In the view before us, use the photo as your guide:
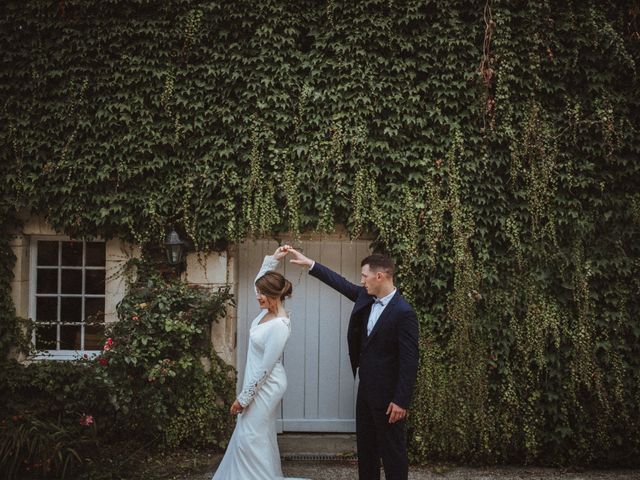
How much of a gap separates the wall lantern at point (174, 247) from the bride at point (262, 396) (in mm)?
1803

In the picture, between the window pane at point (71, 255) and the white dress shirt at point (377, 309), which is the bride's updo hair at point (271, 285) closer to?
the white dress shirt at point (377, 309)

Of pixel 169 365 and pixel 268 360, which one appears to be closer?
pixel 268 360

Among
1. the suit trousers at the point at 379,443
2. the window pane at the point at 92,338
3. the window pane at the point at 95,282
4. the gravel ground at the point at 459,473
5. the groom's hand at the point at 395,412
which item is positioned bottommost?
the gravel ground at the point at 459,473

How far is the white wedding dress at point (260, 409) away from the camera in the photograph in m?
4.18

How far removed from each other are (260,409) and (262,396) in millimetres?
105

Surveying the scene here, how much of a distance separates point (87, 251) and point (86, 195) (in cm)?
79

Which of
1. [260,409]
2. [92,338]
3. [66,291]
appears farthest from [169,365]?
[66,291]

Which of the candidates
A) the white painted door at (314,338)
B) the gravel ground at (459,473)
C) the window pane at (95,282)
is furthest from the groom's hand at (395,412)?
the window pane at (95,282)

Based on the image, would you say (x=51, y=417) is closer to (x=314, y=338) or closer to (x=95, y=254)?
(x=95, y=254)

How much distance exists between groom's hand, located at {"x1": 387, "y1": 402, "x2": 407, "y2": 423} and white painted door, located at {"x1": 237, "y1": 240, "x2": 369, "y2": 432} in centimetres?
227

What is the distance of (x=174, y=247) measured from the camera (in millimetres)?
5742

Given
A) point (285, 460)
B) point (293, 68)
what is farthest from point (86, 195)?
point (285, 460)

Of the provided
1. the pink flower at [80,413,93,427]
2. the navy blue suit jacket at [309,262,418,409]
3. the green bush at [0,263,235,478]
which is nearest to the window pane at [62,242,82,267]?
the green bush at [0,263,235,478]

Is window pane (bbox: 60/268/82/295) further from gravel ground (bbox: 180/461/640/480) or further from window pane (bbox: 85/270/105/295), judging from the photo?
gravel ground (bbox: 180/461/640/480)
